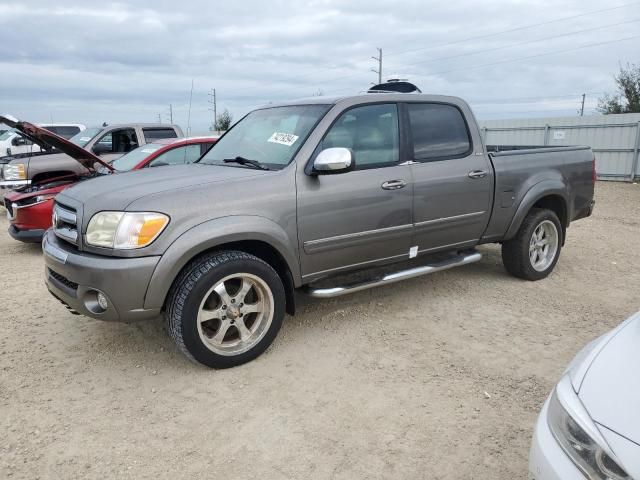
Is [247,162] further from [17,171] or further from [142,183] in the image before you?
[17,171]

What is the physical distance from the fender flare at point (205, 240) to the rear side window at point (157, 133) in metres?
7.03

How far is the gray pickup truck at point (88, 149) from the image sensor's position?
26.8 ft

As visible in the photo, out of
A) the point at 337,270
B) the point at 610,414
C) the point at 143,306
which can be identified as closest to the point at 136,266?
the point at 143,306

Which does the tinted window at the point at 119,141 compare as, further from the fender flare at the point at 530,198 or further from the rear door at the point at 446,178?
the fender flare at the point at 530,198

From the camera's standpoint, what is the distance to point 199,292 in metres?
3.15

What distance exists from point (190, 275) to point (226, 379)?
0.73 m

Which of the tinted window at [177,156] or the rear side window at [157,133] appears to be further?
A: the rear side window at [157,133]

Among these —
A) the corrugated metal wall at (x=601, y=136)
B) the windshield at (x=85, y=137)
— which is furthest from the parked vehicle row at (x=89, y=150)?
the corrugated metal wall at (x=601, y=136)

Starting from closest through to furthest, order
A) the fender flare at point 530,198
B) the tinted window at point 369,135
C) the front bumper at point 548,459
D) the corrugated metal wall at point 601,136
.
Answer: the front bumper at point 548,459
the tinted window at point 369,135
the fender flare at point 530,198
the corrugated metal wall at point 601,136

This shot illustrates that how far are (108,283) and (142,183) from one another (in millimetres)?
772

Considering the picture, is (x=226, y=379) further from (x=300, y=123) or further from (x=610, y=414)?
(x=610, y=414)

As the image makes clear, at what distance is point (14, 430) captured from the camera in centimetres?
278

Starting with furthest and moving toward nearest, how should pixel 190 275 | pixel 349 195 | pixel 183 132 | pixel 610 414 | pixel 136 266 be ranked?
pixel 183 132 < pixel 349 195 < pixel 190 275 < pixel 136 266 < pixel 610 414

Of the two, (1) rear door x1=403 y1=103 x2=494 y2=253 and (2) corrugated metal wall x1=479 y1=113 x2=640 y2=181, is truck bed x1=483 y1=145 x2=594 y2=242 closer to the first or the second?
(1) rear door x1=403 y1=103 x2=494 y2=253
